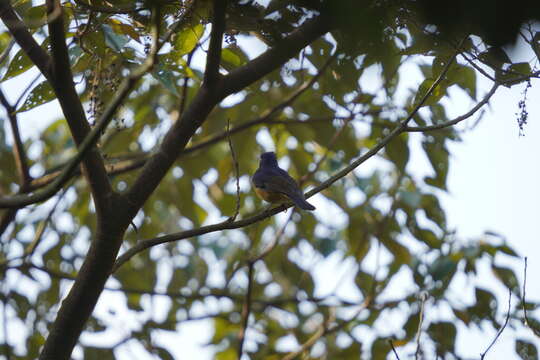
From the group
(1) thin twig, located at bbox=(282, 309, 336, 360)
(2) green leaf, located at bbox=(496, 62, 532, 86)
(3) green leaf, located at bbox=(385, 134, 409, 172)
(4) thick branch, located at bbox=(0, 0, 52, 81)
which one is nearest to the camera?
(4) thick branch, located at bbox=(0, 0, 52, 81)

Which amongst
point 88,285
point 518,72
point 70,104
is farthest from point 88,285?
point 518,72

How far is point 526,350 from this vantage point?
3523mm

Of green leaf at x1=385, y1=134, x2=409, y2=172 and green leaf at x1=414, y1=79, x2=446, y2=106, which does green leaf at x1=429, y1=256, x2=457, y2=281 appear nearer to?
green leaf at x1=385, y1=134, x2=409, y2=172

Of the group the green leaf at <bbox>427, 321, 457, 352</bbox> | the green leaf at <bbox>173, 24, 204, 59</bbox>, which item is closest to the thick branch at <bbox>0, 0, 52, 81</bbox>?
the green leaf at <bbox>173, 24, 204, 59</bbox>

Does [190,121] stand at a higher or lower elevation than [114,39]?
lower

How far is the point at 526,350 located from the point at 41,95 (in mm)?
2609

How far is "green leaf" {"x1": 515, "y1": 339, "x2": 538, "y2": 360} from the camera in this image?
3459 millimetres

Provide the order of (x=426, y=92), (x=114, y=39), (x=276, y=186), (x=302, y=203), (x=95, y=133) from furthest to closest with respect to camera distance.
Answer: (x=276, y=186) → (x=302, y=203) → (x=426, y=92) → (x=114, y=39) → (x=95, y=133)

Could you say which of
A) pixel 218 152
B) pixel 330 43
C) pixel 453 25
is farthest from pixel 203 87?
pixel 218 152

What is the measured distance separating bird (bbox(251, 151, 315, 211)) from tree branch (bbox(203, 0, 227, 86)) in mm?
1891

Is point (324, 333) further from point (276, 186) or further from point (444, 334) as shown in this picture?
point (276, 186)

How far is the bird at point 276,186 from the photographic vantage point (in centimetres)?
444

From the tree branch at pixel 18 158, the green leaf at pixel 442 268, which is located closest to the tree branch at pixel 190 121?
the tree branch at pixel 18 158

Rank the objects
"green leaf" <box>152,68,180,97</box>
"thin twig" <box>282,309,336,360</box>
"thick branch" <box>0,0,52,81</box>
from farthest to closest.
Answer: "thin twig" <box>282,309,336,360</box>
"green leaf" <box>152,68,180,97</box>
"thick branch" <box>0,0,52,81</box>
